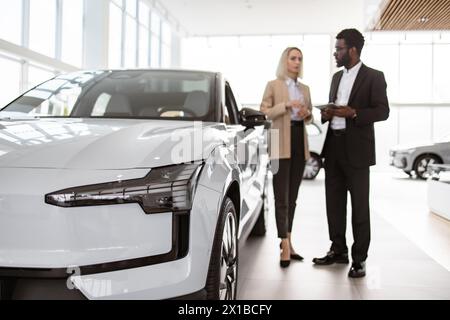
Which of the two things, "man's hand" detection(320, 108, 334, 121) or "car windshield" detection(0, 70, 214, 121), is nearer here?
"car windshield" detection(0, 70, 214, 121)

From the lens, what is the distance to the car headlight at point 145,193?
57.8 inches

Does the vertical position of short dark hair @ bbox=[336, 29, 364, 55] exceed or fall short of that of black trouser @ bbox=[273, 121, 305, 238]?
it exceeds it

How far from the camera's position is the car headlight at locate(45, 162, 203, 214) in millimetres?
1469

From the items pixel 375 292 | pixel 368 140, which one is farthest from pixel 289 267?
pixel 368 140

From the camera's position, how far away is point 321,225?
550 cm

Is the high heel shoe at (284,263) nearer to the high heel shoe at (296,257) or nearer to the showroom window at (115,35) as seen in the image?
the high heel shoe at (296,257)

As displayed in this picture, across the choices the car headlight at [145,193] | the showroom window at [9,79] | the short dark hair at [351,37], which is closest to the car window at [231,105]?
the short dark hair at [351,37]

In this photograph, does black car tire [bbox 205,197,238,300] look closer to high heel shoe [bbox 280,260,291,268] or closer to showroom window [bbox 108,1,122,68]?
high heel shoe [bbox 280,260,291,268]

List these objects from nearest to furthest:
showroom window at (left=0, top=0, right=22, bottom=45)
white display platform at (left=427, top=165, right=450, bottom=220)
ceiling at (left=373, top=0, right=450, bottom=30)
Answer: white display platform at (left=427, top=165, right=450, bottom=220)
showroom window at (left=0, top=0, right=22, bottom=45)
ceiling at (left=373, top=0, right=450, bottom=30)

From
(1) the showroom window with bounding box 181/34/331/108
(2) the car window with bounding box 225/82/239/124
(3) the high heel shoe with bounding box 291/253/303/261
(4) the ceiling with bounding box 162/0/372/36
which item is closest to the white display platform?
(3) the high heel shoe with bounding box 291/253/303/261

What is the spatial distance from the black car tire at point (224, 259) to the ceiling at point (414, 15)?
8.67m

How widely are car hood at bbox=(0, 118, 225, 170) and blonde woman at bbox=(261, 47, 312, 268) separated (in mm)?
1493

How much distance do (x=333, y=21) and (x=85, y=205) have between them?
15.5 m

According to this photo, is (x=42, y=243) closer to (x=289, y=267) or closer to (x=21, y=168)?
(x=21, y=168)
